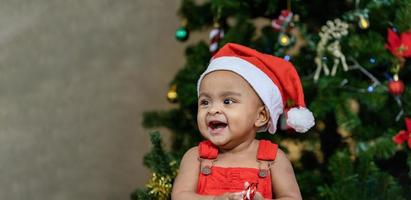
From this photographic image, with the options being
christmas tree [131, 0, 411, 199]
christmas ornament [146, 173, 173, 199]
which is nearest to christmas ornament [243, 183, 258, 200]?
christmas ornament [146, 173, 173, 199]

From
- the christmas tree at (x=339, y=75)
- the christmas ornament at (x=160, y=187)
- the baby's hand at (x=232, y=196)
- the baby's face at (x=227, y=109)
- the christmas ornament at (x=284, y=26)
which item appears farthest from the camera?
the christmas ornament at (x=284, y=26)

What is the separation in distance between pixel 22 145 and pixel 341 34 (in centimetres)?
104

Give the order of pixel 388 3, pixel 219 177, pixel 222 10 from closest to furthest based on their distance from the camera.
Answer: pixel 219 177
pixel 388 3
pixel 222 10

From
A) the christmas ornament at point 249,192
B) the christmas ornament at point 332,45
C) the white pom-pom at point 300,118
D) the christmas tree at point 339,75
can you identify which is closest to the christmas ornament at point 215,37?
the christmas tree at point 339,75

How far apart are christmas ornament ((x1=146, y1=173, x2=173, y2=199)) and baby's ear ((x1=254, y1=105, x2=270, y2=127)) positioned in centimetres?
28

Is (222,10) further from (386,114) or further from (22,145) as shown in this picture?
(22,145)

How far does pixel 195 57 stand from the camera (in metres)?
2.03

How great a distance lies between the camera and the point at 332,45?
186 centimetres

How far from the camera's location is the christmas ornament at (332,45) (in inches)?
73.1

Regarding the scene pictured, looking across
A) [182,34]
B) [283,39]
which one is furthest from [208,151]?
[182,34]

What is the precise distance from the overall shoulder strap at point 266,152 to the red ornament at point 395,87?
617mm

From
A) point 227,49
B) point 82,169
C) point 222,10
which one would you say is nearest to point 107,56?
point 82,169

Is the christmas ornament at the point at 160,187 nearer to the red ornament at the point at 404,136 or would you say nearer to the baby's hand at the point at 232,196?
the baby's hand at the point at 232,196

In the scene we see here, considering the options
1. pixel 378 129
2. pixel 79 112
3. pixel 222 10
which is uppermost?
pixel 222 10
